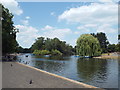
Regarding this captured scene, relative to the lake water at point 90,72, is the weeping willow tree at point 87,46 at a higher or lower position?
higher

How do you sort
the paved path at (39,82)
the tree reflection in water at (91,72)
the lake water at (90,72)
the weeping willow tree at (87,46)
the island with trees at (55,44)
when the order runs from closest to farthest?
the paved path at (39,82)
the lake water at (90,72)
the tree reflection in water at (91,72)
the island with trees at (55,44)
the weeping willow tree at (87,46)

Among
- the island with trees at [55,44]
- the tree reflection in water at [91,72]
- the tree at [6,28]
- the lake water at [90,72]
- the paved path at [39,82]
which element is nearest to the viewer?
the paved path at [39,82]

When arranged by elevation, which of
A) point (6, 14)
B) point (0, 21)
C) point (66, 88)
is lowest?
point (66, 88)

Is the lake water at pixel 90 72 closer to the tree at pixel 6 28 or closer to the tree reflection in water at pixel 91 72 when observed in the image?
the tree reflection in water at pixel 91 72

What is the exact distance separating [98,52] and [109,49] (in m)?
55.8

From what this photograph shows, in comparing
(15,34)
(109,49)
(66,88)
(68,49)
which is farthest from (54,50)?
(66,88)

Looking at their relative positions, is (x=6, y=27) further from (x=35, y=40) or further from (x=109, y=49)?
(x=35, y=40)

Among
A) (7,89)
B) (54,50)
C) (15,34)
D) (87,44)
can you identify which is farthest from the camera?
(54,50)

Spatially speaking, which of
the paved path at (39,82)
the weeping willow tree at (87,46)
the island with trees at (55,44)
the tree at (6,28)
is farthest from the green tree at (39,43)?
the paved path at (39,82)

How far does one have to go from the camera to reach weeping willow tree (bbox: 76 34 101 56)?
67312 millimetres

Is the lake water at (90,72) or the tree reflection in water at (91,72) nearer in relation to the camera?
the lake water at (90,72)

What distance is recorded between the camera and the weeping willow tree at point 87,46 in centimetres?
6731

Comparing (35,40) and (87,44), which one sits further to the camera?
(35,40)

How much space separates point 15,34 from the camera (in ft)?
134
